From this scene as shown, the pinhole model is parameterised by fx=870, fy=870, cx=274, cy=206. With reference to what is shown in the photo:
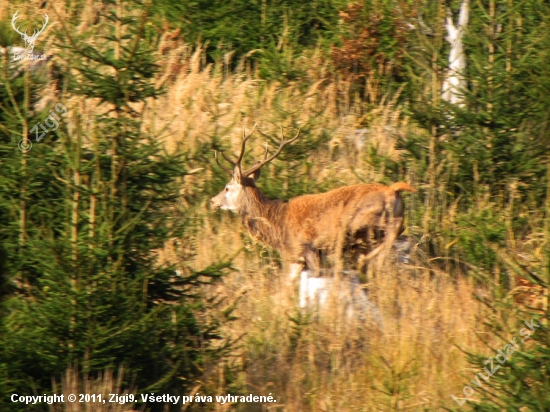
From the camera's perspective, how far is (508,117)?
10.0 metres

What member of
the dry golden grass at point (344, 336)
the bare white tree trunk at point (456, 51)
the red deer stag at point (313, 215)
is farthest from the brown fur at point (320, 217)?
the bare white tree trunk at point (456, 51)

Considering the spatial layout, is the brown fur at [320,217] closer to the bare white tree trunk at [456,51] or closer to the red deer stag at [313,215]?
the red deer stag at [313,215]

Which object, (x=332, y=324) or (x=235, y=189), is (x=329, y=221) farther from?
(x=332, y=324)

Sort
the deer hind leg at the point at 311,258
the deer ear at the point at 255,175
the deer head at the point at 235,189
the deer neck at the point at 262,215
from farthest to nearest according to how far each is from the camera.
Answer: the deer ear at the point at 255,175 → the deer head at the point at 235,189 → the deer neck at the point at 262,215 → the deer hind leg at the point at 311,258

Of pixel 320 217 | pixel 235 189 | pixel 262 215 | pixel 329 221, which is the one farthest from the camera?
pixel 235 189

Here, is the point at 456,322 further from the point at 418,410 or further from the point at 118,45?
the point at 118,45

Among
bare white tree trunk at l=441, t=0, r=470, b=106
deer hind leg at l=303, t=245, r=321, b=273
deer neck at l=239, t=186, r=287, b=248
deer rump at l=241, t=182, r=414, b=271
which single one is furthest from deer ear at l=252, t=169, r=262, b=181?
bare white tree trunk at l=441, t=0, r=470, b=106

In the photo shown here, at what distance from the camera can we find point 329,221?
9023mm

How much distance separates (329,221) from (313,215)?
26cm

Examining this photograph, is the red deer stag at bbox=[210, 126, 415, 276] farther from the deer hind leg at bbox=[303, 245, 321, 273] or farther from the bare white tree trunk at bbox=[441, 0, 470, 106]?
the bare white tree trunk at bbox=[441, 0, 470, 106]

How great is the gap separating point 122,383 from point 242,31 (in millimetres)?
9037

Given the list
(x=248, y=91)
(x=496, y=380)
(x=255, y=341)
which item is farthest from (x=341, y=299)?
(x=248, y=91)

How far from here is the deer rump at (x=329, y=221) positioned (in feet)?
28.8

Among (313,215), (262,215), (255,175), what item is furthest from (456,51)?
(262,215)
